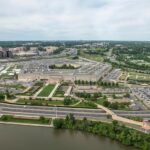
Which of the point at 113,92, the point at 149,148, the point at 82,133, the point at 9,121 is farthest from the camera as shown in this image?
the point at 113,92

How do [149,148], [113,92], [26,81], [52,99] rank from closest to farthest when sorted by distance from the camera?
[149,148] < [52,99] < [113,92] < [26,81]

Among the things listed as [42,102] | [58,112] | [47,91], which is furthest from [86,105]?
[47,91]

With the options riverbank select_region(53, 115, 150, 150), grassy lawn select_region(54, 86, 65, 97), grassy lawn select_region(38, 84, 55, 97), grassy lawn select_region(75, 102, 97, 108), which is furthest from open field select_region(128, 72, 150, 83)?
riverbank select_region(53, 115, 150, 150)

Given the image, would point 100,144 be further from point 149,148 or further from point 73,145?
point 149,148

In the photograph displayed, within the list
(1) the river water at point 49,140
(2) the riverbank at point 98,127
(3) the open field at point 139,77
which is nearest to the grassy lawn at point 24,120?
(2) the riverbank at point 98,127

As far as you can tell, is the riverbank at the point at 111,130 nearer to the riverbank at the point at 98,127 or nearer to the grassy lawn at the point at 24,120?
the riverbank at the point at 98,127

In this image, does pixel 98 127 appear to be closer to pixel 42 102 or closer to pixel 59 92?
pixel 42 102

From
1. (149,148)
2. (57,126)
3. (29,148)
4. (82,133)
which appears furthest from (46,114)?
(149,148)
